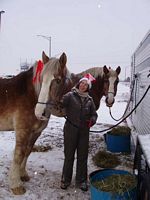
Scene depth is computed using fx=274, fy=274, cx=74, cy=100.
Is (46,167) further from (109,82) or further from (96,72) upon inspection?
(96,72)

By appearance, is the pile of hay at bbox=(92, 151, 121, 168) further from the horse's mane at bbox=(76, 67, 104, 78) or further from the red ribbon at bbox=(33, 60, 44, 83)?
the red ribbon at bbox=(33, 60, 44, 83)

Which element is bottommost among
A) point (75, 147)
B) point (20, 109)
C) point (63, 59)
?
point (75, 147)

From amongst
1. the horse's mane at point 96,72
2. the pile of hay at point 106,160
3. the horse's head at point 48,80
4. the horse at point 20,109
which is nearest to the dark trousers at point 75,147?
the horse at point 20,109

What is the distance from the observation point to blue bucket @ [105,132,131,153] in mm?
5992

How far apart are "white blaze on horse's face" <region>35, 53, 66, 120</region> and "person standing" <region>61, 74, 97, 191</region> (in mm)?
382

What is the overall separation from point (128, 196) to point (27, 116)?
5.71ft

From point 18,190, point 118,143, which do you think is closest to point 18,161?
point 18,190

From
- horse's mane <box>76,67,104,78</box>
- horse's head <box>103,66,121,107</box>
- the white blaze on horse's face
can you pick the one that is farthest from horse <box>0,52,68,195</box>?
horse's head <box>103,66,121,107</box>

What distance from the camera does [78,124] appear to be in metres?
3.92

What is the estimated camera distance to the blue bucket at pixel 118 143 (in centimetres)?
599

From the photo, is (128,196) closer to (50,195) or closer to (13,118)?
(50,195)

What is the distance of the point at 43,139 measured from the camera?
22.7 feet

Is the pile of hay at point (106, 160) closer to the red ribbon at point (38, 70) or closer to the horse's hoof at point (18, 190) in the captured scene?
the horse's hoof at point (18, 190)

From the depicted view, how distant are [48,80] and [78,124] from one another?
83 centimetres
